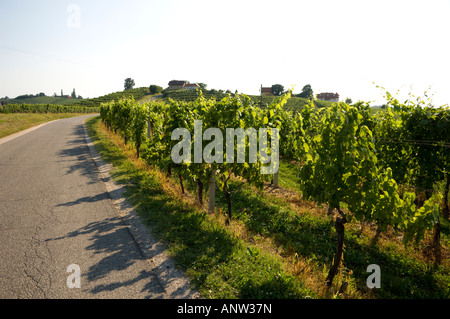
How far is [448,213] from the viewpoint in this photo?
7.96 m

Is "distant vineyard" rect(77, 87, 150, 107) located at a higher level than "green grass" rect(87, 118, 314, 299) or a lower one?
higher

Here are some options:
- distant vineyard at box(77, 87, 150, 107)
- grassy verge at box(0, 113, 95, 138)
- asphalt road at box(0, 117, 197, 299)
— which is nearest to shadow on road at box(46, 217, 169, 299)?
asphalt road at box(0, 117, 197, 299)

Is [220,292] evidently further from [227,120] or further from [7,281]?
[227,120]

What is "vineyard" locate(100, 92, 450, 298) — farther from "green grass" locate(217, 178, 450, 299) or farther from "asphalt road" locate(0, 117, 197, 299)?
"asphalt road" locate(0, 117, 197, 299)

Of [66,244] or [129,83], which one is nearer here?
[66,244]

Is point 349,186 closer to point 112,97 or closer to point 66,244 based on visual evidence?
point 66,244

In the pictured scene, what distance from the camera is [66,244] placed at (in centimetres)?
484

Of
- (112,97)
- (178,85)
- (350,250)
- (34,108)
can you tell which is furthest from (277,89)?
(350,250)

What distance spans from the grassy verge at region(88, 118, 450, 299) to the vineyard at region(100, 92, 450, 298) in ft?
0.12

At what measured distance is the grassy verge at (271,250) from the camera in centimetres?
406

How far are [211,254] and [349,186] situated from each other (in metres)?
2.81

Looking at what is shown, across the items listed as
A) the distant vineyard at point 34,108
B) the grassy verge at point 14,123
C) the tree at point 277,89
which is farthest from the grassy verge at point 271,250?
the tree at point 277,89

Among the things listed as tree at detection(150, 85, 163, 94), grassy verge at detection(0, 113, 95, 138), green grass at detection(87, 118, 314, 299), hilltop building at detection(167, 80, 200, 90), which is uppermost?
hilltop building at detection(167, 80, 200, 90)

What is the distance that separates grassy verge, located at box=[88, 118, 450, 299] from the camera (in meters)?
4.06
